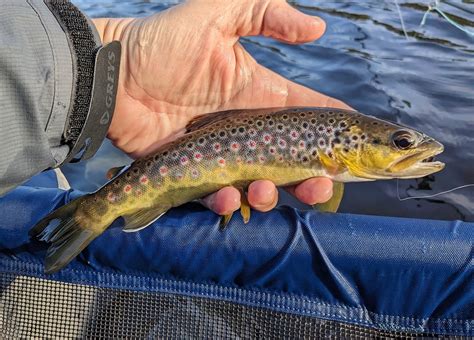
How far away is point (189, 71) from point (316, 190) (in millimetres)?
1242

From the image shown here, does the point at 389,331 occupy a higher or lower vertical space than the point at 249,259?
lower

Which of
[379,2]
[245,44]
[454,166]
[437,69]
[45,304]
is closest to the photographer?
[45,304]

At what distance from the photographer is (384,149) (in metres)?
2.74

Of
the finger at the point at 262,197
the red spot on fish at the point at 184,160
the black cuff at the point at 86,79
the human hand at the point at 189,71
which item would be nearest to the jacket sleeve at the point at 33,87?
the black cuff at the point at 86,79

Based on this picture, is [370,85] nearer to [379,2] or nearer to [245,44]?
[245,44]

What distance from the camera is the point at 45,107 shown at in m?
2.24

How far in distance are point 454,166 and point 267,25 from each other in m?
2.39

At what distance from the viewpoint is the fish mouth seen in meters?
2.70

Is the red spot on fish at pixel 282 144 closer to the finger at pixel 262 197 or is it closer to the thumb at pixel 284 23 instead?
the finger at pixel 262 197

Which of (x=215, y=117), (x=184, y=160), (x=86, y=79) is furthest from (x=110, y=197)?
(x=215, y=117)

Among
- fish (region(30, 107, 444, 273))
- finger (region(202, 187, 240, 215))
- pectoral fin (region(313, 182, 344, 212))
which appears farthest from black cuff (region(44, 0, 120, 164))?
pectoral fin (region(313, 182, 344, 212))

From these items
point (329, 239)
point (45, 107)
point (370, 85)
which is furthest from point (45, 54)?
point (370, 85)

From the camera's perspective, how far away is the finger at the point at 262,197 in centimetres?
242

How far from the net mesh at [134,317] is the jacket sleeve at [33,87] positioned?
2.07 ft
